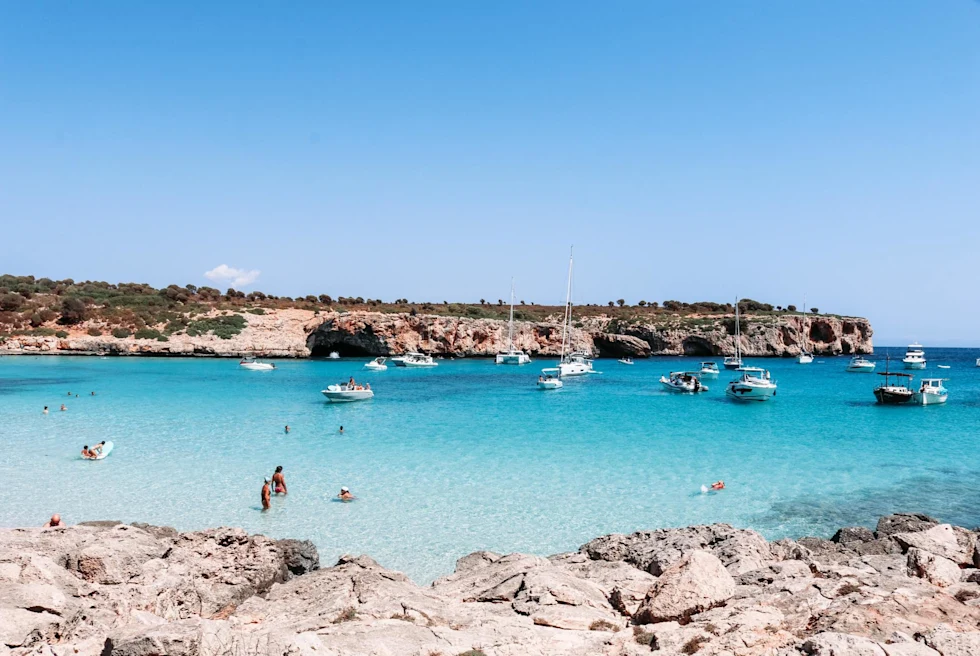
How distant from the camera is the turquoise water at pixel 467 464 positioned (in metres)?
15.4

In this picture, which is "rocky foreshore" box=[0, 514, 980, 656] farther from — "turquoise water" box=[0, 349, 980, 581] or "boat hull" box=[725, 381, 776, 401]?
"boat hull" box=[725, 381, 776, 401]

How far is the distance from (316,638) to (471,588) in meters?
3.70

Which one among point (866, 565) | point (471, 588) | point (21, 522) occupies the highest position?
point (866, 565)

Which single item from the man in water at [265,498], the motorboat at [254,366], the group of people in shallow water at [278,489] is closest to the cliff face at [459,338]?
the motorboat at [254,366]

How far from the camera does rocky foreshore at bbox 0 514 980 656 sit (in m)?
5.74

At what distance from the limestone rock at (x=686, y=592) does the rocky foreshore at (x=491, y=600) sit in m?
0.02

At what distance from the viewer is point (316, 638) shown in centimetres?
616

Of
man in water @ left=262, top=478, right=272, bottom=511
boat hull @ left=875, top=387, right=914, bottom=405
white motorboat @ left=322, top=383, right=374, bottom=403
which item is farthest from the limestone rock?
boat hull @ left=875, top=387, right=914, bottom=405

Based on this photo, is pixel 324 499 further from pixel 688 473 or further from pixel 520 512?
pixel 688 473

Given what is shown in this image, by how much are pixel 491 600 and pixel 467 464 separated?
12964mm

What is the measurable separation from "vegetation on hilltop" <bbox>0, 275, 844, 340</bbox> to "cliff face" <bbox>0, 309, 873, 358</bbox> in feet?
5.51

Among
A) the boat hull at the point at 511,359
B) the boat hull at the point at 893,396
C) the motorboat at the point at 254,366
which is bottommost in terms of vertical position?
the motorboat at the point at 254,366

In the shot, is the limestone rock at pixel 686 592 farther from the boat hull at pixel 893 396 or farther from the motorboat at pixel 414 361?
the motorboat at pixel 414 361

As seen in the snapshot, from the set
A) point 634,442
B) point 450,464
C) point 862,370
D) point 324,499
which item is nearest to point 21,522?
point 324,499
